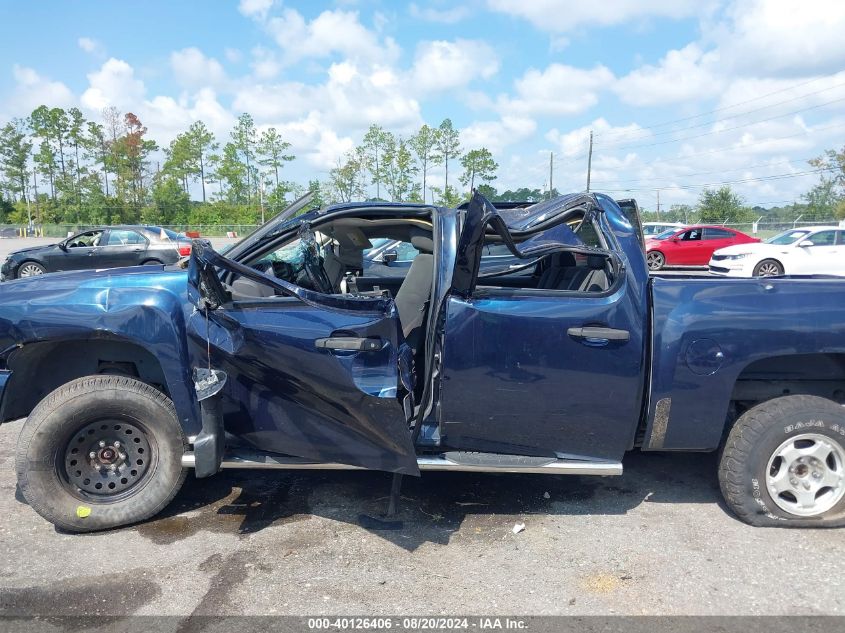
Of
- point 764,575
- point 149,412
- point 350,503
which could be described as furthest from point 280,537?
point 764,575

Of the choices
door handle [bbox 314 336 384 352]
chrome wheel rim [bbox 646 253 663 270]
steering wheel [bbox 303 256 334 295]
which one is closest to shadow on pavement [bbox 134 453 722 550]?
door handle [bbox 314 336 384 352]

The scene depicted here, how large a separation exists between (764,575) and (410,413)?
6.45 feet

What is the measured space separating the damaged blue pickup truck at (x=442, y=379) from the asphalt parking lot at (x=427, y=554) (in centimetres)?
28

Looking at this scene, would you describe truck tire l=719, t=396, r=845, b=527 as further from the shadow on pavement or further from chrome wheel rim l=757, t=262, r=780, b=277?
chrome wheel rim l=757, t=262, r=780, b=277

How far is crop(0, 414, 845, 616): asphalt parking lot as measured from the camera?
9.60ft

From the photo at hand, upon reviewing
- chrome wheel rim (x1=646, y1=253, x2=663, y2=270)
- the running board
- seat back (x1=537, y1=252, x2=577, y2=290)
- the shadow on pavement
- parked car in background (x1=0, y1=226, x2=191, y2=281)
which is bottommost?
the shadow on pavement

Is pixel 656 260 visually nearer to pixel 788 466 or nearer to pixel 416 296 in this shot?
pixel 788 466

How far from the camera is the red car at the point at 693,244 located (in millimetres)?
21453

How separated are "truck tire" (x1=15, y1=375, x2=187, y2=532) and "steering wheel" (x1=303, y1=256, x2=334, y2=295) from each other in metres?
1.24

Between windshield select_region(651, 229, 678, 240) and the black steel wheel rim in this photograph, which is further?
windshield select_region(651, 229, 678, 240)

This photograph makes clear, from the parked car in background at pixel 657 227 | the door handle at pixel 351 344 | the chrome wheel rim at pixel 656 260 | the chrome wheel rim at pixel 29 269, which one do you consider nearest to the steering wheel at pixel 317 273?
the door handle at pixel 351 344

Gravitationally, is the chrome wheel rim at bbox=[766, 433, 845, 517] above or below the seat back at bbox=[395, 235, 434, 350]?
below

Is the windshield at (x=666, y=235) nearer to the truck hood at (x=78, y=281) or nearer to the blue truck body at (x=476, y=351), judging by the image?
the blue truck body at (x=476, y=351)

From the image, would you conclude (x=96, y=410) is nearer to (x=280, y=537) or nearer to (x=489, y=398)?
(x=280, y=537)
